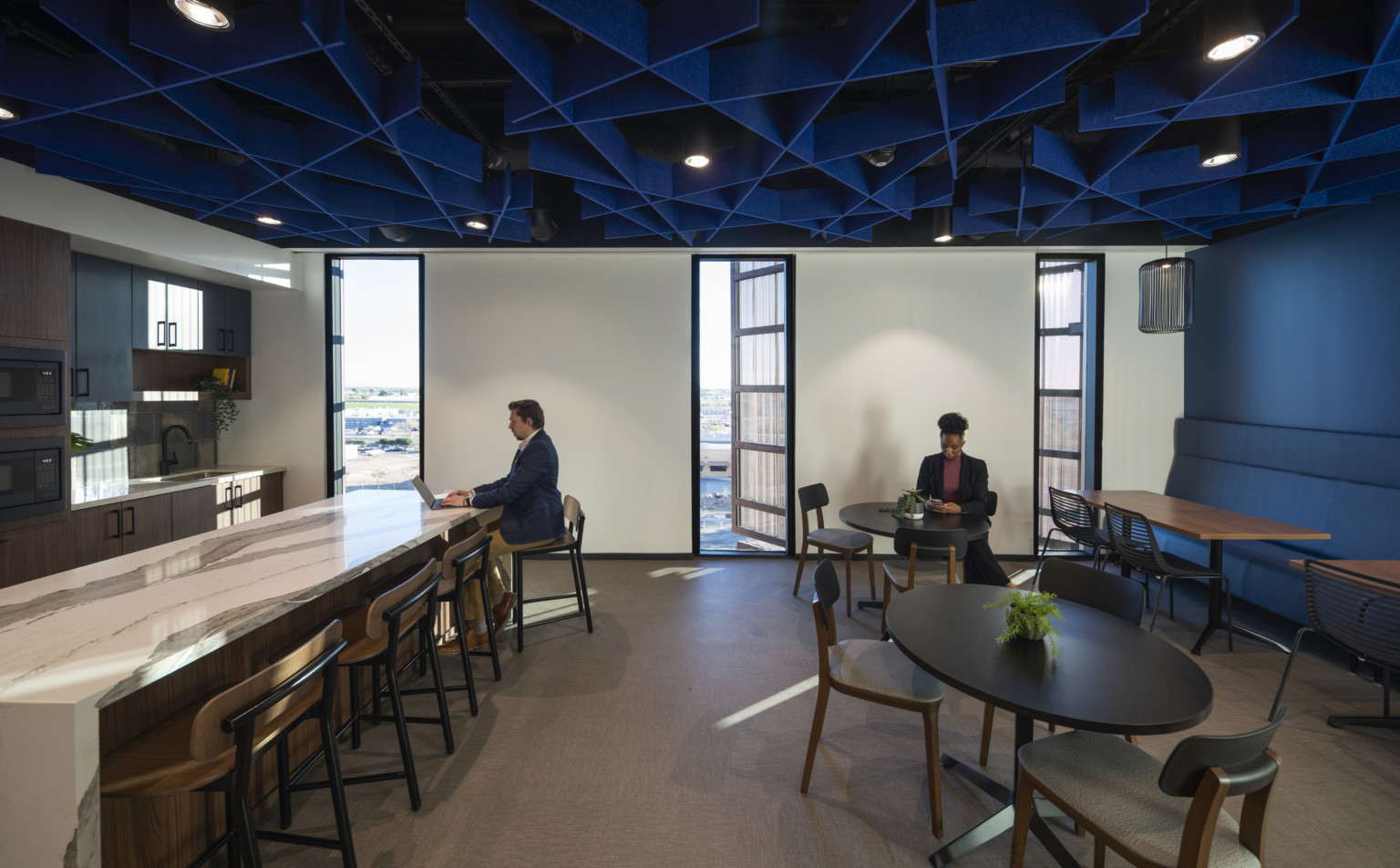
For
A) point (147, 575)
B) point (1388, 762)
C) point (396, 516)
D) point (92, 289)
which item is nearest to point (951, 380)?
point (1388, 762)

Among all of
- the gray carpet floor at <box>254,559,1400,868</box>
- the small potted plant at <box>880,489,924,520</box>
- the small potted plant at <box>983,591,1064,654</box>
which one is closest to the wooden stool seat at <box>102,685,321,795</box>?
the gray carpet floor at <box>254,559,1400,868</box>

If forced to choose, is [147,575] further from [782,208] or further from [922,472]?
[922,472]

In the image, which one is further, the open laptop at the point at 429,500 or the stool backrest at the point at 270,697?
the open laptop at the point at 429,500

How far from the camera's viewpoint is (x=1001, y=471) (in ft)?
19.9

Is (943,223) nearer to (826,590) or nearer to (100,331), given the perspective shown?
(826,590)

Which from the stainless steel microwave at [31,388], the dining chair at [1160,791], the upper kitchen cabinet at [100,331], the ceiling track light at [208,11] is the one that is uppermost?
the ceiling track light at [208,11]

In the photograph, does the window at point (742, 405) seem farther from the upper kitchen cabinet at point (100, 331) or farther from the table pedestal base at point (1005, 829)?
the upper kitchen cabinet at point (100, 331)

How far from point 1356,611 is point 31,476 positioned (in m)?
7.68

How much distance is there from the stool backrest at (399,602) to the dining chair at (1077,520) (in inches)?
191

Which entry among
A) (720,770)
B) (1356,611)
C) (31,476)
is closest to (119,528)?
(31,476)

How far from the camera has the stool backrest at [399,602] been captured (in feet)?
Answer: 7.04

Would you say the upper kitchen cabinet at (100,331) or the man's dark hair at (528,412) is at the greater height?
the upper kitchen cabinet at (100,331)

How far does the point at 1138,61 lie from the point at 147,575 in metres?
5.81

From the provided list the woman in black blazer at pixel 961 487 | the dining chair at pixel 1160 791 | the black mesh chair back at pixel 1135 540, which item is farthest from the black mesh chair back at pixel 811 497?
the dining chair at pixel 1160 791
